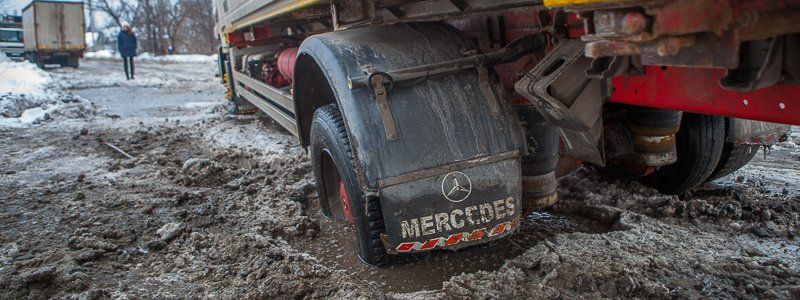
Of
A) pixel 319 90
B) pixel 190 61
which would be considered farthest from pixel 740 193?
pixel 190 61

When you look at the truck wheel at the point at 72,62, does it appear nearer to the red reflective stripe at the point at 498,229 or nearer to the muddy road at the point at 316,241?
the muddy road at the point at 316,241

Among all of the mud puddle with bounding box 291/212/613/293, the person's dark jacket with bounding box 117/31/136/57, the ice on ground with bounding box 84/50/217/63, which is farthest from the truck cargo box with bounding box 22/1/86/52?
the mud puddle with bounding box 291/212/613/293

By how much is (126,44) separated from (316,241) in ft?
53.1

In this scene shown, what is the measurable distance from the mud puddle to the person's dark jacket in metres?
15.9

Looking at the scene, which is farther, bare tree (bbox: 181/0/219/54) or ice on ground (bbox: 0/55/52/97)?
bare tree (bbox: 181/0/219/54)

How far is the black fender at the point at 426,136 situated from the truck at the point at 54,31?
2617cm

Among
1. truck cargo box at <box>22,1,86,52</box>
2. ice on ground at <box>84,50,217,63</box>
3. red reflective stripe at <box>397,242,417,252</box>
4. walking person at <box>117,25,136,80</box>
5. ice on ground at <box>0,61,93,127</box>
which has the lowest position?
red reflective stripe at <box>397,242,417,252</box>

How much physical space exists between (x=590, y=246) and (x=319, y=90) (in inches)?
73.4

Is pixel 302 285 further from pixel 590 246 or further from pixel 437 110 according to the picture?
pixel 590 246

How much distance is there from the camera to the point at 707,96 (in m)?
1.86

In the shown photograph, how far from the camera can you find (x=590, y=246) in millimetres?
3111

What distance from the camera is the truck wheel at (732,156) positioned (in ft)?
12.3

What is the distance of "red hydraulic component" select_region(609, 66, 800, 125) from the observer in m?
1.67

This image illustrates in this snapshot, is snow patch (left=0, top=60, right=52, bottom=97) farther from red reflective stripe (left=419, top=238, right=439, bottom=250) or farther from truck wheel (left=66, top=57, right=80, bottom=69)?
red reflective stripe (left=419, top=238, right=439, bottom=250)
